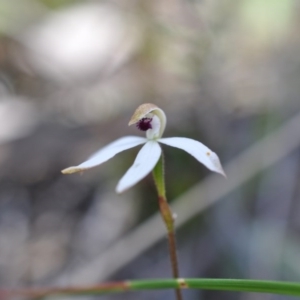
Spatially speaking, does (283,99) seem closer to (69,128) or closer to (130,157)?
(130,157)

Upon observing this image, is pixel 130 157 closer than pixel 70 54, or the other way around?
pixel 130 157

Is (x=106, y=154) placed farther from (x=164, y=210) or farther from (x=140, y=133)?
(x=140, y=133)

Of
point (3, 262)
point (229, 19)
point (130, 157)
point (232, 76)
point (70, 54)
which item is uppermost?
point (70, 54)

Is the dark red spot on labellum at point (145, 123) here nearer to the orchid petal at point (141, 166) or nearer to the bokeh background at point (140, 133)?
the orchid petal at point (141, 166)

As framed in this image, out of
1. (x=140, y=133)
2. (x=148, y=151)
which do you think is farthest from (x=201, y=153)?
Answer: (x=140, y=133)

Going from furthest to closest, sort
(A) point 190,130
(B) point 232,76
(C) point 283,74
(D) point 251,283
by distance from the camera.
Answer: (B) point 232,76
(C) point 283,74
(A) point 190,130
(D) point 251,283

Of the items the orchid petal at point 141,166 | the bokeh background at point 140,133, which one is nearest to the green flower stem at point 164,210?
the orchid petal at point 141,166

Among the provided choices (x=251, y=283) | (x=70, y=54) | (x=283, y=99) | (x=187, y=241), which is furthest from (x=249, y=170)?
(x=70, y=54)
